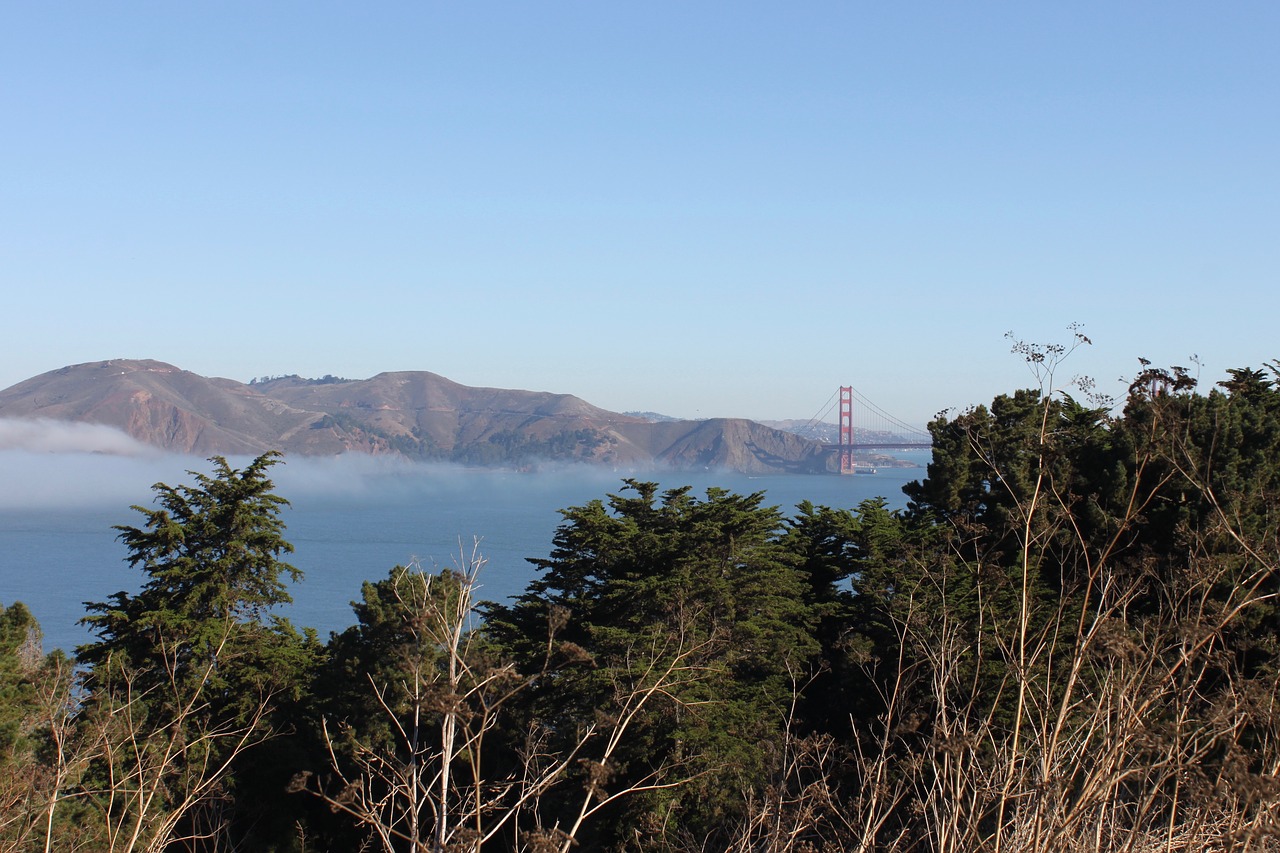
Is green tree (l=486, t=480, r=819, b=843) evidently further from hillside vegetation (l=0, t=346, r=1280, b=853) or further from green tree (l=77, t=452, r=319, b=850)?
green tree (l=77, t=452, r=319, b=850)

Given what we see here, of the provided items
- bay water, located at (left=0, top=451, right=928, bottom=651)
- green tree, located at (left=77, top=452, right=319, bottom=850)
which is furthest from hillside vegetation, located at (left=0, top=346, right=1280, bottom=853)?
bay water, located at (left=0, top=451, right=928, bottom=651)

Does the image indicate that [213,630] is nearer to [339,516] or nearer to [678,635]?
[678,635]

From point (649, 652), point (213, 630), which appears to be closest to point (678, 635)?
point (649, 652)

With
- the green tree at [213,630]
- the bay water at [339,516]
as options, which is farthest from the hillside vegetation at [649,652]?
the bay water at [339,516]

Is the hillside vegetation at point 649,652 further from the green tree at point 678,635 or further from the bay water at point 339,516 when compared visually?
the bay water at point 339,516

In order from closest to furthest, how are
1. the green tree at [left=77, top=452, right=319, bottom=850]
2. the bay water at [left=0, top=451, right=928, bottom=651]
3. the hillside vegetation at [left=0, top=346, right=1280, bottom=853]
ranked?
1. the hillside vegetation at [left=0, top=346, right=1280, bottom=853]
2. the green tree at [left=77, top=452, right=319, bottom=850]
3. the bay water at [left=0, top=451, right=928, bottom=651]

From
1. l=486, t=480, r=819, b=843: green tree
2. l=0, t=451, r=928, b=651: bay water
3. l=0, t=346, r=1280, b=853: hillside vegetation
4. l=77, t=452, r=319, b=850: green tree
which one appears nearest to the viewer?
l=0, t=346, r=1280, b=853: hillside vegetation

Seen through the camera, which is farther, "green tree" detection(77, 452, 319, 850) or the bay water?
the bay water

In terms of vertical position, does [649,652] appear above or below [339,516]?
above
